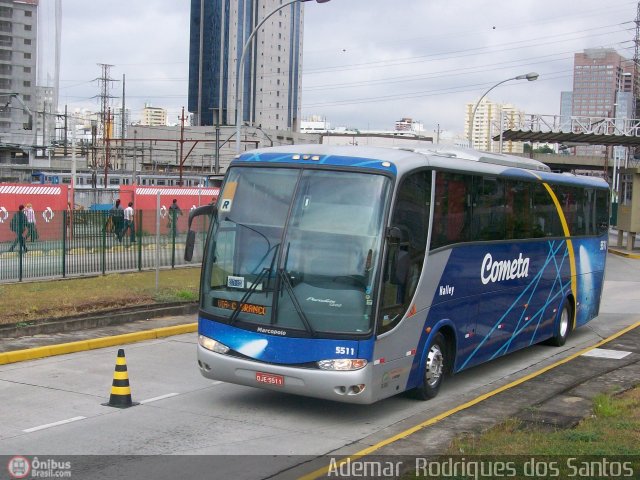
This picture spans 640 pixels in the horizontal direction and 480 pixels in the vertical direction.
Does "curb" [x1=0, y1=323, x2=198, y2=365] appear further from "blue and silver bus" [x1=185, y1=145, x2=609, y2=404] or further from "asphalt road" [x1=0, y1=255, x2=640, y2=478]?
"blue and silver bus" [x1=185, y1=145, x2=609, y2=404]

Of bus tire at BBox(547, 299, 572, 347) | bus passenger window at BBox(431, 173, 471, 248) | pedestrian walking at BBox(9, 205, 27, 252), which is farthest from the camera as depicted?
pedestrian walking at BBox(9, 205, 27, 252)

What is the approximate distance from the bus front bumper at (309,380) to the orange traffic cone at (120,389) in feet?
4.52

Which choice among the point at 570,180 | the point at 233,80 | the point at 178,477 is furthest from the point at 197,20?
the point at 178,477

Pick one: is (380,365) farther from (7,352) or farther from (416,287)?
(7,352)

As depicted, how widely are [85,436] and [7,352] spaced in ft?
15.2

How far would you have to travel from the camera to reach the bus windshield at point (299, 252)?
9.64m

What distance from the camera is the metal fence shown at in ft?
72.3

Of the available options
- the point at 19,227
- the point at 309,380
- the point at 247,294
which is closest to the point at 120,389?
the point at 247,294

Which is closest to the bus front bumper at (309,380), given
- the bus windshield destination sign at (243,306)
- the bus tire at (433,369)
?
the bus windshield destination sign at (243,306)

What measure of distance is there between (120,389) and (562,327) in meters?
9.53

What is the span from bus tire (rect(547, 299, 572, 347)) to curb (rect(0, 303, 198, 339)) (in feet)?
25.1

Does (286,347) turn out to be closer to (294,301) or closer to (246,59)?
(294,301)

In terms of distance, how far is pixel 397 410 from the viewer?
10.9 meters

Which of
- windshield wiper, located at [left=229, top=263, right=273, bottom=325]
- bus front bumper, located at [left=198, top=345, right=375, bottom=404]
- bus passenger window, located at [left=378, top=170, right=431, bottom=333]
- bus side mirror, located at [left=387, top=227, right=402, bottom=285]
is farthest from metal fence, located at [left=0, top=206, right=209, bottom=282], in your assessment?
bus side mirror, located at [left=387, top=227, right=402, bottom=285]
